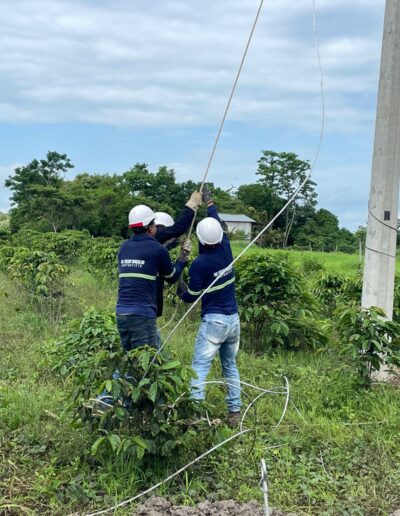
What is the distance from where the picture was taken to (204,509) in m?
3.33

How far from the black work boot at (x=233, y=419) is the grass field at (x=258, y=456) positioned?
13cm

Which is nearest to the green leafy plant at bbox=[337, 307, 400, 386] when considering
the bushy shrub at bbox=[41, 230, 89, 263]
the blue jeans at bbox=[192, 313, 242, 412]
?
the blue jeans at bbox=[192, 313, 242, 412]

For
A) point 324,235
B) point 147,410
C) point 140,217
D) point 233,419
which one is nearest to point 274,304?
point 233,419

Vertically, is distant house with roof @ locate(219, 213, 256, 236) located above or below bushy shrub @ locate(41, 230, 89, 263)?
above

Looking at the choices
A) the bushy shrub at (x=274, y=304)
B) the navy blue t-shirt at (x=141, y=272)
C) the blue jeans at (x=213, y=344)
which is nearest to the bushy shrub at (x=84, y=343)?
the navy blue t-shirt at (x=141, y=272)

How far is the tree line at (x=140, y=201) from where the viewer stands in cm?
3106

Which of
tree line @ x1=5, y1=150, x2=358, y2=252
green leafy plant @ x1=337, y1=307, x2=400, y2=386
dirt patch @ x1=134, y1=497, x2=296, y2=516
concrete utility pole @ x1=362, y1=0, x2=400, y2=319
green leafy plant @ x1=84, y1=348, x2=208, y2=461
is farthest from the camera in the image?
tree line @ x1=5, y1=150, x2=358, y2=252

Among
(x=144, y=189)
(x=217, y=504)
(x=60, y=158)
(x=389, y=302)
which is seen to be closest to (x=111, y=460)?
(x=217, y=504)

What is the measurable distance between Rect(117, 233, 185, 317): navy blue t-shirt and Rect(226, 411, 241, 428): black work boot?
1.09 meters

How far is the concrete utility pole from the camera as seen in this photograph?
18.3 ft

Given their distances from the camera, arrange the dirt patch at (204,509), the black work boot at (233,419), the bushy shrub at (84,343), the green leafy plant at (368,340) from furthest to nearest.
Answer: the bushy shrub at (84,343) → the green leafy plant at (368,340) → the black work boot at (233,419) → the dirt patch at (204,509)

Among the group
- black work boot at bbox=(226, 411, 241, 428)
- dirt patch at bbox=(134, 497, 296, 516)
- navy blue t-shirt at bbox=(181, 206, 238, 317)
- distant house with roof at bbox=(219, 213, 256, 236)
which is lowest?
dirt patch at bbox=(134, 497, 296, 516)

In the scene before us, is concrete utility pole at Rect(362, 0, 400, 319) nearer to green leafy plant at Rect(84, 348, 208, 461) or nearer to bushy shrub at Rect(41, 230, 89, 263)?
green leafy plant at Rect(84, 348, 208, 461)

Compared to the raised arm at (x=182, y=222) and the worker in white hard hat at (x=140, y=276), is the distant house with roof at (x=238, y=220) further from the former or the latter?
the worker in white hard hat at (x=140, y=276)
